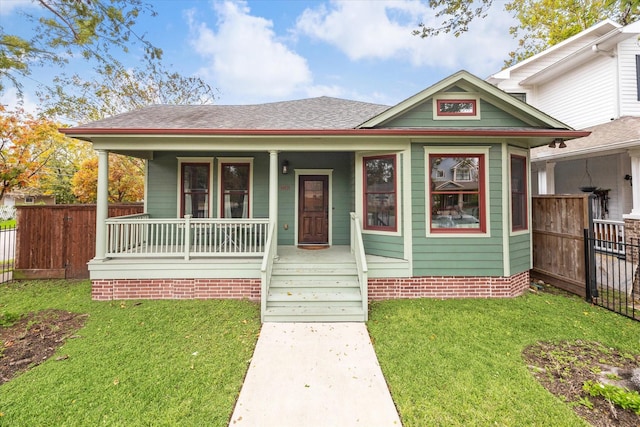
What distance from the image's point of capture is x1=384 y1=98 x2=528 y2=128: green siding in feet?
20.4

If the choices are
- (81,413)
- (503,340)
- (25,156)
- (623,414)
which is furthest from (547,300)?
(25,156)

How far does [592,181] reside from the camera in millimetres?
9602

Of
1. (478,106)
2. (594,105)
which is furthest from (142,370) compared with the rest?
(594,105)

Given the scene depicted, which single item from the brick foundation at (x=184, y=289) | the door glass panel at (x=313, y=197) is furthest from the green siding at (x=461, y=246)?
the brick foundation at (x=184, y=289)

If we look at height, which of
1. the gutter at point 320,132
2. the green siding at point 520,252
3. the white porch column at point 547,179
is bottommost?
the green siding at point 520,252

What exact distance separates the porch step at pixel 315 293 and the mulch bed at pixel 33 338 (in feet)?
10.0

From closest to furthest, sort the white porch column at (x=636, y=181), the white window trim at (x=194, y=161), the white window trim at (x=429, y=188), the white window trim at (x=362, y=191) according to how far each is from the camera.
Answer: the white window trim at (x=429, y=188), the white window trim at (x=362, y=191), the white porch column at (x=636, y=181), the white window trim at (x=194, y=161)

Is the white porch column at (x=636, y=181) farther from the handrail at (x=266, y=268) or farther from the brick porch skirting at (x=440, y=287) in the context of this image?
the handrail at (x=266, y=268)

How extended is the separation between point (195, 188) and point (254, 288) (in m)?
3.63

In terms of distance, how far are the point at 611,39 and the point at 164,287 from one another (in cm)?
1375

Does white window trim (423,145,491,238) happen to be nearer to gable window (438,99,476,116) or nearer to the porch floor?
gable window (438,99,476,116)

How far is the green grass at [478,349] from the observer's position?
9.21 ft

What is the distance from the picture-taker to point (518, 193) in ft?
21.1

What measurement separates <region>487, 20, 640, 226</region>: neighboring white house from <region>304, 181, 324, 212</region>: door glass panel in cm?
674
